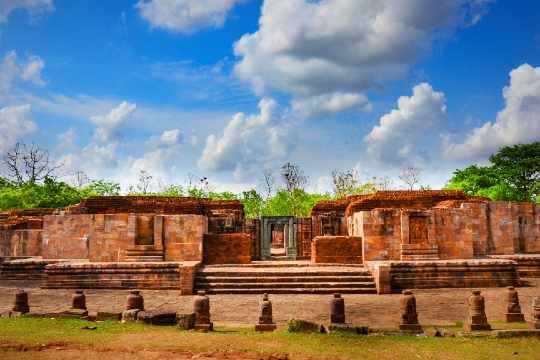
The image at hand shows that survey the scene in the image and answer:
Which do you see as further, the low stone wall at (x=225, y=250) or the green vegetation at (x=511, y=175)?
the green vegetation at (x=511, y=175)

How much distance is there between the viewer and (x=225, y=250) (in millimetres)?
18047

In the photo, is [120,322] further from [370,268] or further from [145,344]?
[370,268]

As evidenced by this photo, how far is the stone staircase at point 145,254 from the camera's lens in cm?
1708

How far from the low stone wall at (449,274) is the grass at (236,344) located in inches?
232

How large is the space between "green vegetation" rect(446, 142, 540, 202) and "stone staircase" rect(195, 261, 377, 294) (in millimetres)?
24603

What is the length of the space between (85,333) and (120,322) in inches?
40.5

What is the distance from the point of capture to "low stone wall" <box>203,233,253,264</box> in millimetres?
17984

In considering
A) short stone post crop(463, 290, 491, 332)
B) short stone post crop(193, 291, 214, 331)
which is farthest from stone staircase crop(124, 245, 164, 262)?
short stone post crop(463, 290, 491, 332)

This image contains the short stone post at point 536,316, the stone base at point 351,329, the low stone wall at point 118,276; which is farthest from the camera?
the low stone wall at point 118,276

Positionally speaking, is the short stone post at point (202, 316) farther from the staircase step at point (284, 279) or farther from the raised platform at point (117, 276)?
the raised platform at point (117, 276)

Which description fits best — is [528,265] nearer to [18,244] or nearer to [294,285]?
[294,285]

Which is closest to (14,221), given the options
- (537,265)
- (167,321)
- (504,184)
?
(167,321)

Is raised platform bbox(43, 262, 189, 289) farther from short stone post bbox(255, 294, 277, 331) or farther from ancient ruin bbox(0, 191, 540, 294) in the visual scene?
short stone post bbox(255, 294, 277, 331)

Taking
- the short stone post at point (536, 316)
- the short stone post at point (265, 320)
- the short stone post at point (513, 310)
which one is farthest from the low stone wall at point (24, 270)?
the short stone post at point (536, 316)
